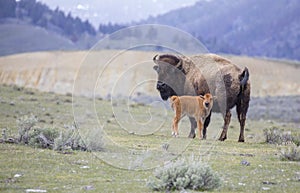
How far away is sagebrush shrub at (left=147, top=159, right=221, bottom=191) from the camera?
11.0 m

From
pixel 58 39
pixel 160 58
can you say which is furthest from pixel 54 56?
pixel 160 58

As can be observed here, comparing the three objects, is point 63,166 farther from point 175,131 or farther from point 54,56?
point 54,56

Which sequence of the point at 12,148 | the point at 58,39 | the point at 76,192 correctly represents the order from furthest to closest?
the point at 58,39 < the point at 12,148 < the point at 76,192

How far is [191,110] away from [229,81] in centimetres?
153

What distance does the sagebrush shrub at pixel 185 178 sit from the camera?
36.1ft

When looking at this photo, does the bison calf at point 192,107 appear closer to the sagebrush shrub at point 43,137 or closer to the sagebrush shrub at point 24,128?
the sagebrush shrub at point 43,137

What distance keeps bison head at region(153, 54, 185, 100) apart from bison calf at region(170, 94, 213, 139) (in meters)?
2.04

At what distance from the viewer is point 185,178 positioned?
36.3ft

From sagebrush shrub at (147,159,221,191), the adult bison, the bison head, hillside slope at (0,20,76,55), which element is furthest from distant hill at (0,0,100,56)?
sagebrush shrub at (147,159,221,191)

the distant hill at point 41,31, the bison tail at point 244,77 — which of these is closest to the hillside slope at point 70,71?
the distant hill at point 41,31

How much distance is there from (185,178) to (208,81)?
825 centimetres

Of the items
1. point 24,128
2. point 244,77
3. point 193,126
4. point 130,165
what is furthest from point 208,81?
point 130,165

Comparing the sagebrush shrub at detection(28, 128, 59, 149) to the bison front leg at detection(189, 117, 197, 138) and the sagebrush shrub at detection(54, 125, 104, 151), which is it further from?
the bison front leg at detection(189, 117, 197, 138)

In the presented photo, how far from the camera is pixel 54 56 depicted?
101 metres
